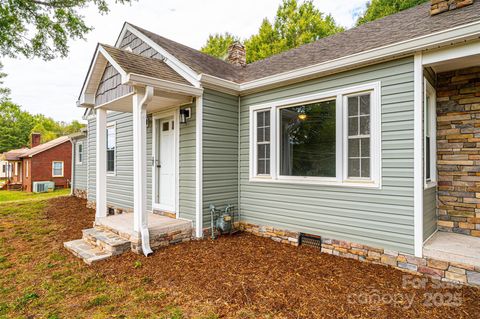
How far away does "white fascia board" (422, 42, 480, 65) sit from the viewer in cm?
316

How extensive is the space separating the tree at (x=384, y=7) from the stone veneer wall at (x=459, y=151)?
45.7 ft

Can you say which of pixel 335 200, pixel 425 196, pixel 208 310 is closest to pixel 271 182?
pixel 335 200

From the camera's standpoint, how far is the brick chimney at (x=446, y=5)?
157 inches

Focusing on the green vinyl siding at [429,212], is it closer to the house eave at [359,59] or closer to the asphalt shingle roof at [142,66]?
the house eave at [359,59]

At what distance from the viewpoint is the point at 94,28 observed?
30.1ft

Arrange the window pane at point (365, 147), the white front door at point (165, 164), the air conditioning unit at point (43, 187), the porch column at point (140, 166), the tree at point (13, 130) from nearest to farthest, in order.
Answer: the window pane at point (365, 147) → the porch column at point (140, 166) → the white front door at point (165, 164) → the air conditioning unit at point (43, 187) → the tree at point (13, 130)

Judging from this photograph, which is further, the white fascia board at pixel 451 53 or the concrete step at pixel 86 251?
the concrete step at pixel 86 251

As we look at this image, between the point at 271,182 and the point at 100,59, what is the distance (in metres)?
4.57

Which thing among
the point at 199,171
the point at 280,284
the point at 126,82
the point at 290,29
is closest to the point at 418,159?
A: the point at 280,284

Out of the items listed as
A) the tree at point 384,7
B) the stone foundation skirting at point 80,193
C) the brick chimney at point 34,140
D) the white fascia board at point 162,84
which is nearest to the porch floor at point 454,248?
the white fascia board at point 162,84

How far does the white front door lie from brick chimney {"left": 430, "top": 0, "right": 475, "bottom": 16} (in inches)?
213

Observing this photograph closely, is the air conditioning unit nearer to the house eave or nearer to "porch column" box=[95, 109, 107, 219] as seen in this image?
"porch column" box=[95, 109, 107, 219]

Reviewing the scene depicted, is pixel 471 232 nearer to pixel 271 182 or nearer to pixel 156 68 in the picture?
pixel 271 182

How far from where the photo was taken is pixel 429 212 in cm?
390
